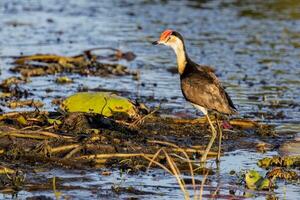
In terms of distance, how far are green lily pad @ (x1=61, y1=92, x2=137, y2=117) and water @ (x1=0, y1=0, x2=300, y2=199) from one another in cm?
108

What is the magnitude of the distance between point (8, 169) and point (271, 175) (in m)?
2.58

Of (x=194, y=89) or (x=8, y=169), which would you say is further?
(x=194, y=89)

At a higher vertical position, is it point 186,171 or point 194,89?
point 194,89

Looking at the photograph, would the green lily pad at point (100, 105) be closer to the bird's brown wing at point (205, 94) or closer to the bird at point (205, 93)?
the bird at point (205, 93)

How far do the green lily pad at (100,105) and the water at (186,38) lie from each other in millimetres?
1079

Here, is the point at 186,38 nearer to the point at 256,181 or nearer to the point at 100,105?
the point at 100,105

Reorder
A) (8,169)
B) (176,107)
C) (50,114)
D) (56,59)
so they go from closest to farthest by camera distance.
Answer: (8,169)
(50,114)
(176,107)
(56,59)

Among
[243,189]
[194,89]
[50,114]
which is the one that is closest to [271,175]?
[243,189]

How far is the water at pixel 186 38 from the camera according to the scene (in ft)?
44.2

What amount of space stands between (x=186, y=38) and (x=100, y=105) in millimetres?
8610

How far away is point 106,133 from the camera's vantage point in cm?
994

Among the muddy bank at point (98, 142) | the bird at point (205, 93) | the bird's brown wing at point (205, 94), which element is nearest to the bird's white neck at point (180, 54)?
the bird at point (205, 93)

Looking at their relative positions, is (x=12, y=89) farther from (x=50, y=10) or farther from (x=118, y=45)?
(x=50, y=10)

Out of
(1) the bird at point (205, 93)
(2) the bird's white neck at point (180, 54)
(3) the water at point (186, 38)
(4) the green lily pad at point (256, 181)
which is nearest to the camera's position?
(4) the green lily pad at point (256, 181)
